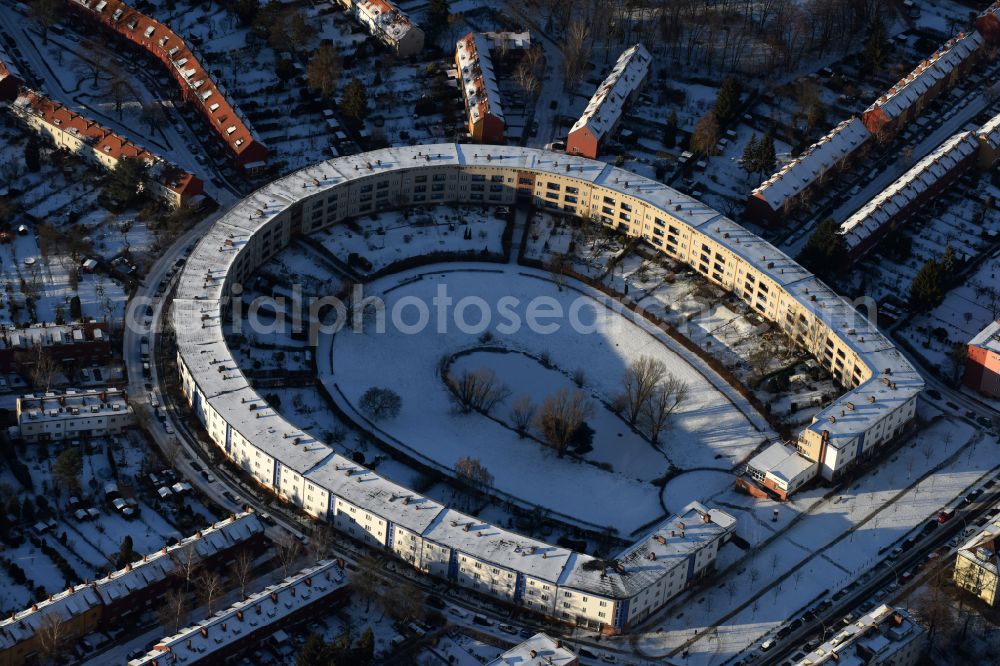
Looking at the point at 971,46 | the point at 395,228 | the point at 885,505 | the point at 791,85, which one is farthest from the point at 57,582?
the point at 971,46

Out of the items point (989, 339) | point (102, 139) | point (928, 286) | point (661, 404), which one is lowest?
point (661, 404)

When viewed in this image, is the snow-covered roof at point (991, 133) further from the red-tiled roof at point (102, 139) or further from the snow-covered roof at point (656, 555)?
the red-tiled roof at point (102, 139)

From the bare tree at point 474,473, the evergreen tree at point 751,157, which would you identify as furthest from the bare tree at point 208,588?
the evergreen tree at point 751,157

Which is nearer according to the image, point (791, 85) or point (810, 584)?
point (810, 584)

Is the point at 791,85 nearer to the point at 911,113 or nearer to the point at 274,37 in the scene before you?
the point at 911,113

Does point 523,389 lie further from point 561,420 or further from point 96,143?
point 96,143

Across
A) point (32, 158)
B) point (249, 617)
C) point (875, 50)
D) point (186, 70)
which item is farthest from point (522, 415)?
point (875, 50)
